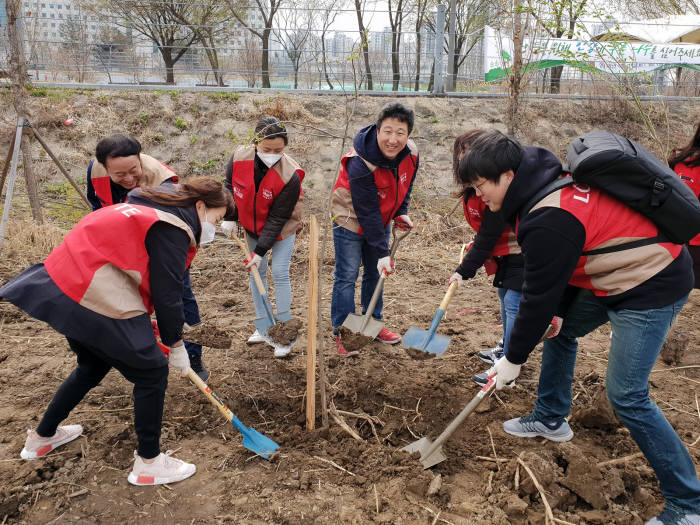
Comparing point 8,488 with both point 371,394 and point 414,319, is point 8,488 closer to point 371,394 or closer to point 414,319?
point 371,394

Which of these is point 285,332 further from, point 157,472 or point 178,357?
point 157,472

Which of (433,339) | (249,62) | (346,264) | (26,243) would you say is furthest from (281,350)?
(249,62)

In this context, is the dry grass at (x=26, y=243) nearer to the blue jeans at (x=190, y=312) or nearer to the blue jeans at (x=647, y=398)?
the blue jeans at (x=190, y=312)

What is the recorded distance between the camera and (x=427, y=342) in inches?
141

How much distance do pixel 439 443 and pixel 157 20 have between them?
13919mm

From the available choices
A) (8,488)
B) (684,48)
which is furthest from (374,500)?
(684,48)

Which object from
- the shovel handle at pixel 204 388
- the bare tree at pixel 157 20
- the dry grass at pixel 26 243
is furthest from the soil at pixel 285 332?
the bare tree at pixel 157 20

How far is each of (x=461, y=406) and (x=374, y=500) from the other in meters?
1.08

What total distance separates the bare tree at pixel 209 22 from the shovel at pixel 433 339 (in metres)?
10.4

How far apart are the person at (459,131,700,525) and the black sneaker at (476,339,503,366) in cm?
155

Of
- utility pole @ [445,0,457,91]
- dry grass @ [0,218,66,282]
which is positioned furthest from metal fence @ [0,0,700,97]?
dry grass @ [0,218,66,282]

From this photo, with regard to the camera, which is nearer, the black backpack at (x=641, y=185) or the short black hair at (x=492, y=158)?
the black backpack at (x=641, y=185)

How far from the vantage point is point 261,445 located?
2.77m

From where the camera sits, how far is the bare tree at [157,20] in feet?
40.8
